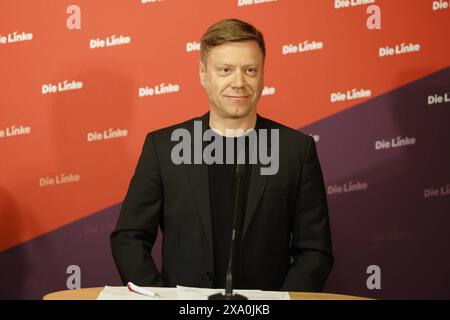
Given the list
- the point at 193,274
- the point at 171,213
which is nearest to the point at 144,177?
the point at 171,213

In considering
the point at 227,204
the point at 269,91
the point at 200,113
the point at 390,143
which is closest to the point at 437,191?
the point at 390,143

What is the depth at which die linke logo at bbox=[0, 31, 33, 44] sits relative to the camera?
13.4 ft

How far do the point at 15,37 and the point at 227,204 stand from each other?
6.41 feet

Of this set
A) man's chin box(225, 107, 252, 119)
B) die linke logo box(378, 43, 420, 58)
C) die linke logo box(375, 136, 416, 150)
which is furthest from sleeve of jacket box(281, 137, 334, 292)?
die linke logo box(378, 43, 420, 58)

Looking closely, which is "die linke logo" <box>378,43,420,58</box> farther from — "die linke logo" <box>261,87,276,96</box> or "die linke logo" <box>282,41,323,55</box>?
"die linke logo" <box>261,87,276,96</box>

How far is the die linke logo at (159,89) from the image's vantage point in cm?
412

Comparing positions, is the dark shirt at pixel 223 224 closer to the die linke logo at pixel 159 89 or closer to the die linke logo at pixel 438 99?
the die linke logo at pixel 159 89

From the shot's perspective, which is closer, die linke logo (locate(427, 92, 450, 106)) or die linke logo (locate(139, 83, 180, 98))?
die linke logo (locate(139, 83, 180, 98))

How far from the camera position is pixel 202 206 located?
2.83 m

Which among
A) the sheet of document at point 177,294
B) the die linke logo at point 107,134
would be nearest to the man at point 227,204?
the sheet of document at point 177,294

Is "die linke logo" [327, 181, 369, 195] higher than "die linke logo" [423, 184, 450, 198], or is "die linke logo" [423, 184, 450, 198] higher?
"die linke logo" [327, 181, 369, 195]

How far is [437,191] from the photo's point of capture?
429 cm

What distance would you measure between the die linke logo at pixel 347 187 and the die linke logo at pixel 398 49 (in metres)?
0.78

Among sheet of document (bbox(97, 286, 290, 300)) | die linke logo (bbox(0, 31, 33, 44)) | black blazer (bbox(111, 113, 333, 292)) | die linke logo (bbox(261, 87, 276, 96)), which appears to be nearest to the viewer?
sheet of document (bbox(97, 286, 290, 300))
